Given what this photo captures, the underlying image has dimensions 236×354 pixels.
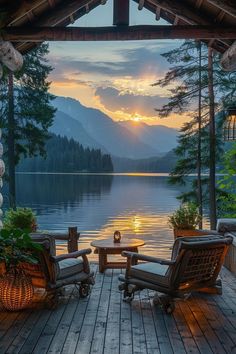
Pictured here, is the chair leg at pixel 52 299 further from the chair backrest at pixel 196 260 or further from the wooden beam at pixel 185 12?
the wooden beam at pixel 185 12

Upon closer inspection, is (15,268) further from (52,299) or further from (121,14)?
(121,14)

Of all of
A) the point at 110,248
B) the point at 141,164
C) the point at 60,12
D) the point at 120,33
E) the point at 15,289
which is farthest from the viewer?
the point at 141,164

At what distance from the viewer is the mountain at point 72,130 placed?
334ft

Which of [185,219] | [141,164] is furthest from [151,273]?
[141,164]

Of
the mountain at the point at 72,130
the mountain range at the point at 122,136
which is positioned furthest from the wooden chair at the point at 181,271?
the mountain at the point at 72,130

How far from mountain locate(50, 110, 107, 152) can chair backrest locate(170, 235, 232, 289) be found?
285 ft

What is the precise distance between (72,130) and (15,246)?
11577 centimetres

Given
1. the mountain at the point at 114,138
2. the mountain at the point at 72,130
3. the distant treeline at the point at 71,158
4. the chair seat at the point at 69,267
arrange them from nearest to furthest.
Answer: the chair seat at the point at 69,267 → the distant treeline at the point at 71,158 → the mountain at the point at 114,138 → the mountain at the point at 72,130

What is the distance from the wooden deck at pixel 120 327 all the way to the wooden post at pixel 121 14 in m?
3.34

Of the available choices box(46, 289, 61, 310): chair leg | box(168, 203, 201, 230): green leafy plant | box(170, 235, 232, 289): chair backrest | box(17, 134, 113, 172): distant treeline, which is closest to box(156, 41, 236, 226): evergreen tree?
box(168, 203, 201, 230): green leafy plant

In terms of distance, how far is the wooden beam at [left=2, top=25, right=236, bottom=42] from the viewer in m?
5.83

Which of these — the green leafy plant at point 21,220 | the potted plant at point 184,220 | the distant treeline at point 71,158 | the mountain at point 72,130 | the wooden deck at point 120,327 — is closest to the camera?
the wooden deck at point 120,327

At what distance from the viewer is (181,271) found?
4895 mm

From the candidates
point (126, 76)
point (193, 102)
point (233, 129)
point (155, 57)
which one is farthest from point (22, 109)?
point (126, 76)
